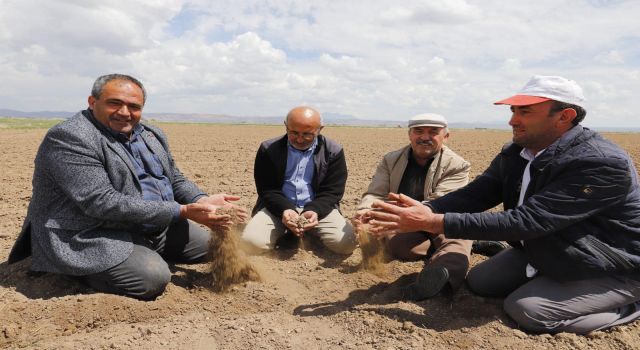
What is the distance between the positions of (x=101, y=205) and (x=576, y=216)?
3.16 metres

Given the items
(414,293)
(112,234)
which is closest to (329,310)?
(414,293)

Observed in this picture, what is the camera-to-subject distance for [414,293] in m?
3.59

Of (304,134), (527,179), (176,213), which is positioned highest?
(304,134)

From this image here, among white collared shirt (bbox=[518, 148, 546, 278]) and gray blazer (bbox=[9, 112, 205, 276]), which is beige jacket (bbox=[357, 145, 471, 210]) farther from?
gray blazer (bbox=[9, 112, 205, 276])

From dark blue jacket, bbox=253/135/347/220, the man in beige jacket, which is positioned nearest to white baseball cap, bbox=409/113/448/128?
the man in beige jacket

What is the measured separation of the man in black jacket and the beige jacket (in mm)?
436

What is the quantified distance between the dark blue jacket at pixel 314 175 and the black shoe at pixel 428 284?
1.46 meters

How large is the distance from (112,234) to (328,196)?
2232mm

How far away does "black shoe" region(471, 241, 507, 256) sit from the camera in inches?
188

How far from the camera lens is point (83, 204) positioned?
326cm

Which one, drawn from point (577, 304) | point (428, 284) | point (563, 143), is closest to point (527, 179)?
point (563, 143)

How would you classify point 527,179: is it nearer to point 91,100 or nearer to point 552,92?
point 552,92

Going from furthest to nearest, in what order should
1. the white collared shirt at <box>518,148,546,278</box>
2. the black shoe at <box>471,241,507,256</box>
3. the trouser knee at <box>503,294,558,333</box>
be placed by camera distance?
the black shoe at <box>471,241,507,256</box> < the white collared shirt at <box>518,148,546,278</box> < the trouser knee at <box>503,294,558,333</box>

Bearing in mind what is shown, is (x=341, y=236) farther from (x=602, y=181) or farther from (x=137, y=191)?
(x=602, y=181)
